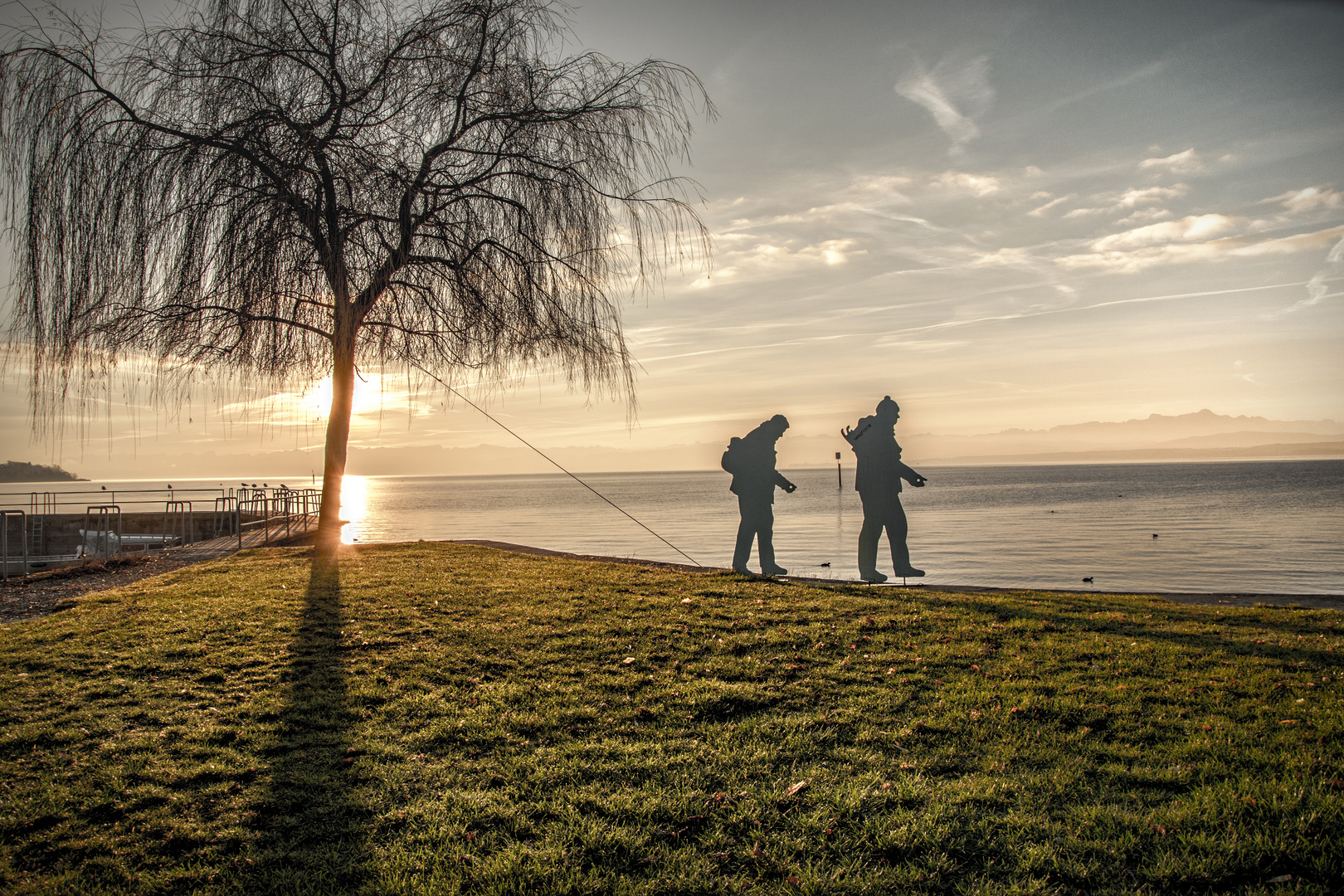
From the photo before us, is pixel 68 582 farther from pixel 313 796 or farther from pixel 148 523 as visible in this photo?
pixel 148 523

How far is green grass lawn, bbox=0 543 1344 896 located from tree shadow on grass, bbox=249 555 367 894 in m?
0.02

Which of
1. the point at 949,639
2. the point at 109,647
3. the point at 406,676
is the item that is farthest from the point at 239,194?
the point at 949,639

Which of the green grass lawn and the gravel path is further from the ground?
the green grass lawn

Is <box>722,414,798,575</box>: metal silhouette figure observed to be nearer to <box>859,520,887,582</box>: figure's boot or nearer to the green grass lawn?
<box>859,520,887,582</box>: figure's boot

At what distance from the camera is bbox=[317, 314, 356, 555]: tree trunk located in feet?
32.0

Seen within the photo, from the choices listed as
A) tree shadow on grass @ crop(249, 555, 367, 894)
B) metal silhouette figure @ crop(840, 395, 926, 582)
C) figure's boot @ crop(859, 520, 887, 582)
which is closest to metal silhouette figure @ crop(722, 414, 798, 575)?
metal silhouette figure @ crop(840, 395, 926, 582)

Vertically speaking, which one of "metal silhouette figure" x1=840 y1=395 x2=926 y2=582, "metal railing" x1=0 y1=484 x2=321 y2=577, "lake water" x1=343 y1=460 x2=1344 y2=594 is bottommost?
"lake water" x1=343 y1=460 x2=1344 y2=594

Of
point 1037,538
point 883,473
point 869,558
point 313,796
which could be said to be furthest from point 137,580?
point 1037,538

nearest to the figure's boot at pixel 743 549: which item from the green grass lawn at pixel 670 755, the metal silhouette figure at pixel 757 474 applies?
the metal silhouette figure at pixel 757 474

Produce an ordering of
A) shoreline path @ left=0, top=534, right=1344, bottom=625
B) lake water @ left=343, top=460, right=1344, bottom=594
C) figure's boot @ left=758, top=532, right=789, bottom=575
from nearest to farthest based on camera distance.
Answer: shoreline path @ left=0, top=534, right=1344, bottom=625 < figure's boot @ left=758, top=532, right=789, bottom=575 < lake water @ left=343, top=460, right=1344, bottom=594

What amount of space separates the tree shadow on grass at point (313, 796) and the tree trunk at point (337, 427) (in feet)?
16.0

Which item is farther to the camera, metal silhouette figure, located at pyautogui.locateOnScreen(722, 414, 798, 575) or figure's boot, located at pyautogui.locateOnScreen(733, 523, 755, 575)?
figure's boot, located at pyautogui.locateOnScreen(733, 523, 755, 575)

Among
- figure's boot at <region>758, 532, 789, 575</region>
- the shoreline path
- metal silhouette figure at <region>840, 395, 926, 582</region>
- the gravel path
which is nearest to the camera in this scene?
the gravel path

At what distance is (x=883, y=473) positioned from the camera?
37.0ft
